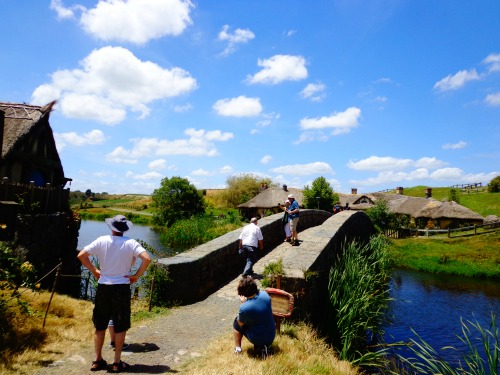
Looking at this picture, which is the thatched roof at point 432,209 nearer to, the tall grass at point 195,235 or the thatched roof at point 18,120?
the tall grass at point 195,235

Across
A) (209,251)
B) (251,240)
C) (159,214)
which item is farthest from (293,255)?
(159,214)

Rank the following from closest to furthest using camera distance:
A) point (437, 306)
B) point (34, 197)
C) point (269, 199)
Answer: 1. point (34, 197)
2. point (437, 306)
3. point (269, 199)

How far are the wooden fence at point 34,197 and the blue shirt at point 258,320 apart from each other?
319 inches

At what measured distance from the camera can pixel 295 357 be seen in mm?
4684

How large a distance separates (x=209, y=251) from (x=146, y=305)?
1.83 meters

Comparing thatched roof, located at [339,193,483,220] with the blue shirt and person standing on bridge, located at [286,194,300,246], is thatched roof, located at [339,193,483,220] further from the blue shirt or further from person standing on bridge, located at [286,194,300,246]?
the blue shirt

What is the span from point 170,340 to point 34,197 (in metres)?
9.11

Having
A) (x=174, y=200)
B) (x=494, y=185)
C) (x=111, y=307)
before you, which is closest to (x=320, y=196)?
(x=174, y=200)

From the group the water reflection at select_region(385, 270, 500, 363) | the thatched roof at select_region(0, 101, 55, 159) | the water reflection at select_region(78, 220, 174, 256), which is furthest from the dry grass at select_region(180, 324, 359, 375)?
the water reflection at select_region(78, 220, 174, 256)

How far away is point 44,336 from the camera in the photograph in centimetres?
529

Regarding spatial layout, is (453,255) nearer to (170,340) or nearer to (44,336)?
(170,340)

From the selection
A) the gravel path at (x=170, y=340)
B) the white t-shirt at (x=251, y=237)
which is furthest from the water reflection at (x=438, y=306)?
the gravel path at (x=170, y=340)

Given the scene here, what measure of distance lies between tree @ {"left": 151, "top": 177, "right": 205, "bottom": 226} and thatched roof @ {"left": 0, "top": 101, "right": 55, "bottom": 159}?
29.5 m

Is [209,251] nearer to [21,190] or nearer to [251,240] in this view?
[251,240]
